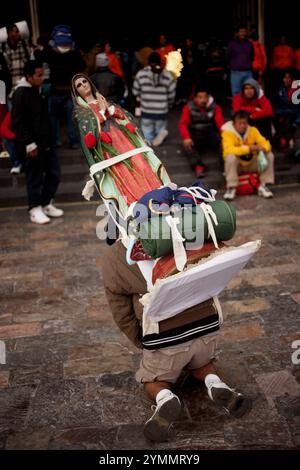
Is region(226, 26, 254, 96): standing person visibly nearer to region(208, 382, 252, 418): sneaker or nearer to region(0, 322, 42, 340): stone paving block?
region(0, 322, 42, 340): stone paving block

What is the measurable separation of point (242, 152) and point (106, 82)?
7.96 feet

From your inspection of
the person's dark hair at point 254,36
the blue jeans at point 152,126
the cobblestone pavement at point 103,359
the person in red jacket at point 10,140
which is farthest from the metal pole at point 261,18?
the cobblestone pavement at point 103,359

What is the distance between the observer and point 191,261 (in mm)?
2807

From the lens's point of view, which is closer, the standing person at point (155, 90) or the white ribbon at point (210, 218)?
the white ribbon at point (210, 218)

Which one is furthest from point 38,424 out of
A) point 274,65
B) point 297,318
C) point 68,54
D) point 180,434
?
point 274,65

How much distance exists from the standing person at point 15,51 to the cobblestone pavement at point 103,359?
11.4ft

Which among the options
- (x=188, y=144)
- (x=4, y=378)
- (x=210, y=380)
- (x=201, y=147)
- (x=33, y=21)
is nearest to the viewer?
(x=210, y=380)

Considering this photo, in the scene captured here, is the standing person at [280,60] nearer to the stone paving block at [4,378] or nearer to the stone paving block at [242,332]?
the stone paving block at [242,332]

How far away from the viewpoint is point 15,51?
8.42 m

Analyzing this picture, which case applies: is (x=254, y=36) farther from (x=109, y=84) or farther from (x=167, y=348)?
(x=167, y=348)

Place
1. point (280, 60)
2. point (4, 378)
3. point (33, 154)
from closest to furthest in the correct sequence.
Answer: point (4, 378)
point (33, 154)
point (280, 60)

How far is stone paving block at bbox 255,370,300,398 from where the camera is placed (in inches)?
131

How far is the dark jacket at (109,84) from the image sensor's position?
8508 mm

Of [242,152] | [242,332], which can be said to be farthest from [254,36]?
[242,332]
